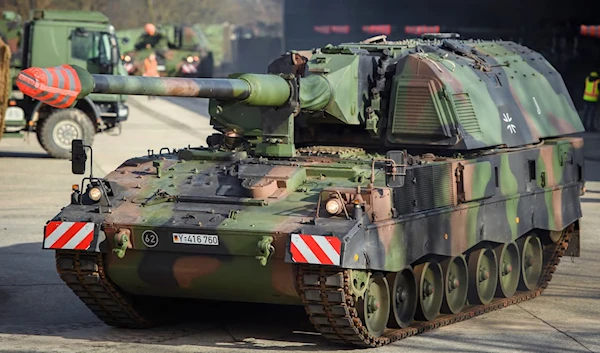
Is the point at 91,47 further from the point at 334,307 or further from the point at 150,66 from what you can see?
the point at 334,307

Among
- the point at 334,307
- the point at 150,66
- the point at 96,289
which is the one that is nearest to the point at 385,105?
the point at 334,307

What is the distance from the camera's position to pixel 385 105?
13.9m

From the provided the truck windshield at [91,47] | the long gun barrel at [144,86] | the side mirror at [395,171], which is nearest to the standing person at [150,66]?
the truck windshield at [91,47]

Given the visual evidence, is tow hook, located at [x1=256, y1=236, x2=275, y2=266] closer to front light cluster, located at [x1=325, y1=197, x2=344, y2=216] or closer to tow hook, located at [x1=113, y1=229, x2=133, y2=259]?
front light cluster, located at [x1=325, y1=197, x2=344, y2=216]

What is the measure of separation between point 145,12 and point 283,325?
192 ft

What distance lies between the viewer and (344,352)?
1152cm

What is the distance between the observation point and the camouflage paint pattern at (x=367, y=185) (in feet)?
37.4

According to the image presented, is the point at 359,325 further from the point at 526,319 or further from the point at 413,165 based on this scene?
the point at 526,319

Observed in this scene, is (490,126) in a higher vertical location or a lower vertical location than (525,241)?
higher

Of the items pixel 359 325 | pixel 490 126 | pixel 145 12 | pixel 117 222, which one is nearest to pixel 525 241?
pixel 490 126

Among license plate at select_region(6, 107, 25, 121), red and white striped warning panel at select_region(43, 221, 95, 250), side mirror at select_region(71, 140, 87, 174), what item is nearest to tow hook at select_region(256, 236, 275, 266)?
red and white striped warning panel at select_region(43, 221, 95, 250)

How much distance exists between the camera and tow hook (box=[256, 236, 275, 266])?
11117mm

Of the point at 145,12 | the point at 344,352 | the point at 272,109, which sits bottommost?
the point at 344,352

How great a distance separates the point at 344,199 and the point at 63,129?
1687 cm
